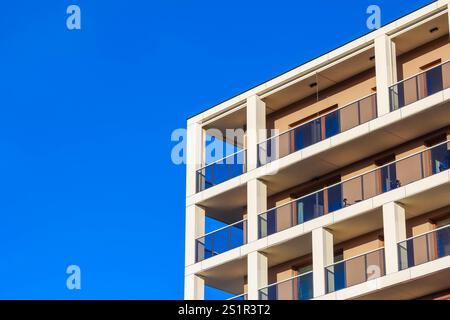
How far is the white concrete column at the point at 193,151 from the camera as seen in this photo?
49.7 metres

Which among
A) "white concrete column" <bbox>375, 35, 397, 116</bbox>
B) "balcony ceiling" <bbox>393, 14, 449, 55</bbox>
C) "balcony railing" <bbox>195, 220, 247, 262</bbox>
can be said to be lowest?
"balcony railing" <bbox>195, 220, 247, 262</bbox>

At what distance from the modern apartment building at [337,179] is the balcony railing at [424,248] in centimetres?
4

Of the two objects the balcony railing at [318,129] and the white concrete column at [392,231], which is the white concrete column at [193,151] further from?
the white concrete column at [392,231]

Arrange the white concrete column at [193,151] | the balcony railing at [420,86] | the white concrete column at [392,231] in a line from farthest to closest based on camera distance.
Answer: the white concrete column at [193,151] → the balcony railing at [420,86] → the white concrete column at [392,231]

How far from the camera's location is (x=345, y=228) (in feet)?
142

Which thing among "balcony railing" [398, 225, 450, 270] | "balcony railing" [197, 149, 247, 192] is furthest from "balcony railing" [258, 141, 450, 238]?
"balcony railing" [197, 149, 247, 192]

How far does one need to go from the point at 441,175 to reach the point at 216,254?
10.8 meters

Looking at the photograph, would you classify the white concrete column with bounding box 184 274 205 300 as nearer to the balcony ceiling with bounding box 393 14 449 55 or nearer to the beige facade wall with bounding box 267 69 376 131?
the beige facade wall with bounding box 267 69 376 131

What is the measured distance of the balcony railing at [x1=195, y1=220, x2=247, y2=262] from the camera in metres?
46.8

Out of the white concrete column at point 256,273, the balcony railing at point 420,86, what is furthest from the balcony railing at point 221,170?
the balcony railing at point 420,86

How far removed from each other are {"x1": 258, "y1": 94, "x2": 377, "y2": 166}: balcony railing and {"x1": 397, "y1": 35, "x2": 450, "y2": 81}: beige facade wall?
168 centimetres

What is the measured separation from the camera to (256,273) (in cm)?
4491

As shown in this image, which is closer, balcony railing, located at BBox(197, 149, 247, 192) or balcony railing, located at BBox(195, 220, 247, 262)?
balcony railing, located at BBox(195, 220, 247, 262)
